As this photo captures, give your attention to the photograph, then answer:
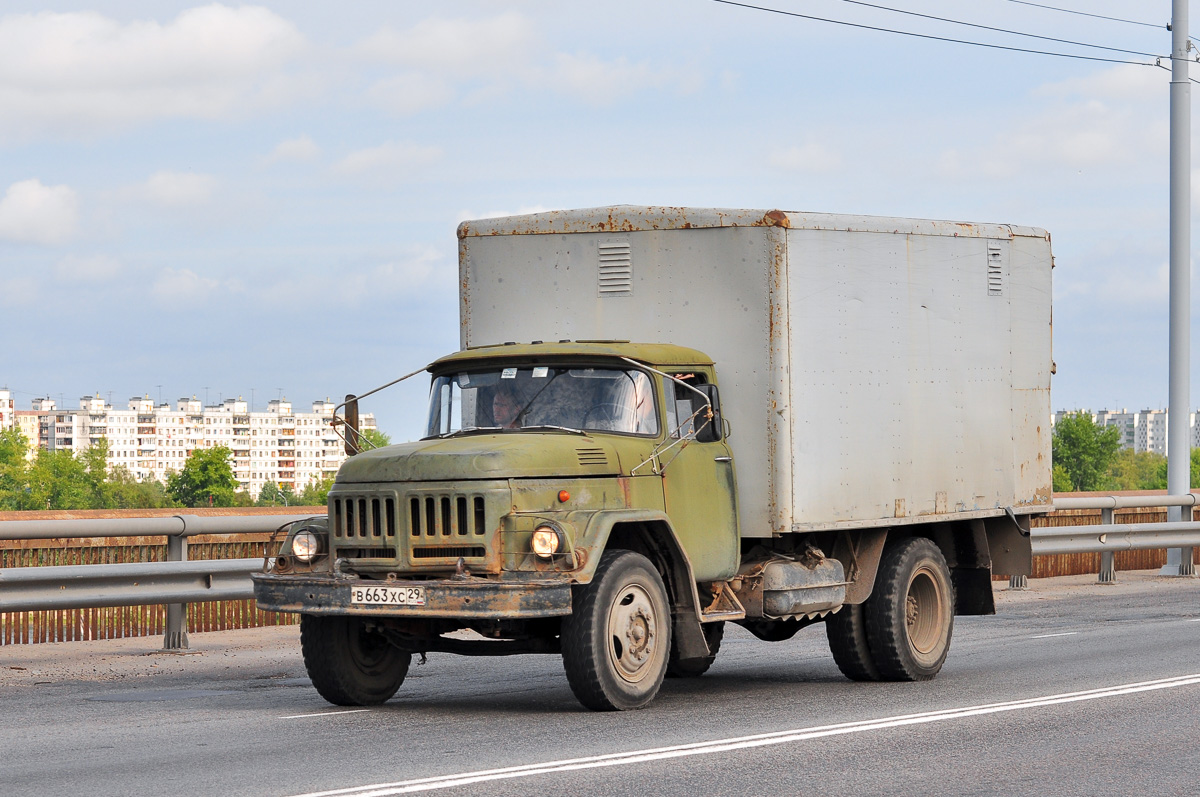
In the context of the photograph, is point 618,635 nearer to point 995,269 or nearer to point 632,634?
point 632,634

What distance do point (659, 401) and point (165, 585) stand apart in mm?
5209

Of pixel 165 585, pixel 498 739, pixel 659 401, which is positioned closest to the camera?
pixel 498 739

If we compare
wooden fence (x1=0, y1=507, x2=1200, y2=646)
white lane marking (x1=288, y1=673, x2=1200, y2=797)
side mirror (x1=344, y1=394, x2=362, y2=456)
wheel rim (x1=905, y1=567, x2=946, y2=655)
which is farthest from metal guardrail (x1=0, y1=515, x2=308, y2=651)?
white lane marking (x1=288, y1=673, x2=1200, y2=797)

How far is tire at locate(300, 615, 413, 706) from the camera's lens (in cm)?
1020

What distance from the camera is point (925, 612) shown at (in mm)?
12391

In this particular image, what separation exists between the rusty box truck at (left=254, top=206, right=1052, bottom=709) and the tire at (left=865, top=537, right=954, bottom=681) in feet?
0.07

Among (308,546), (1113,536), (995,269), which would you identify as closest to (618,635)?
(308,546)

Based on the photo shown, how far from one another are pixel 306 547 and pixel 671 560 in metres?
2.25

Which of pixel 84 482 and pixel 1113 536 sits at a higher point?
pixel 1113 536

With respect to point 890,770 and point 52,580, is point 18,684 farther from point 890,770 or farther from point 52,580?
point 890,770

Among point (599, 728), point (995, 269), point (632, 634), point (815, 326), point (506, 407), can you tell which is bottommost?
point (599, 728)

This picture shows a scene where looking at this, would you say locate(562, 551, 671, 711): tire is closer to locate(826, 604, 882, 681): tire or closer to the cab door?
the cab door

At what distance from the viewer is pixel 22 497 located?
16212 centimetres

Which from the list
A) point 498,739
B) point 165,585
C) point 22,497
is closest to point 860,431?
point 498,739
